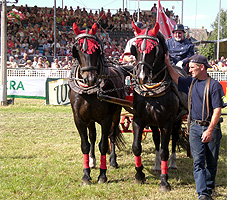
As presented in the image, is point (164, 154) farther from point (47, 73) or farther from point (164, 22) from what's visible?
point (164, 22)

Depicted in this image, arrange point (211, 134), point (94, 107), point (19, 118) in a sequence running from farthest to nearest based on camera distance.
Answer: point (19, 118) < point (94, 107) < point (211, 134)

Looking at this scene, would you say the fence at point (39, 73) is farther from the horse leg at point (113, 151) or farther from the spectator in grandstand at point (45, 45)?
the horse leg at point (113, 151)

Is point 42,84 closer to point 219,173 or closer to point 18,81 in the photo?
point 18,81

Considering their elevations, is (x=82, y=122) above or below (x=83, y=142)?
above

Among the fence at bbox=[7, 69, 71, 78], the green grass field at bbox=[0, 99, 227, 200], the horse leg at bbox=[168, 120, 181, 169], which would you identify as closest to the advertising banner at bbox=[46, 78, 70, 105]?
the fence at bbox=[7, 69, 71, 78]

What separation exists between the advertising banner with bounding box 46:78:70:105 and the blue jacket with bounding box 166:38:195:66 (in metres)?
7.29

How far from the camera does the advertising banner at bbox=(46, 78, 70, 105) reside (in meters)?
13.1

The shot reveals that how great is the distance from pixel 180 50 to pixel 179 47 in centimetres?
6

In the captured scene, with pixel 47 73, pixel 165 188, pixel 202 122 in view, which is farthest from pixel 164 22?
pixel 202 122

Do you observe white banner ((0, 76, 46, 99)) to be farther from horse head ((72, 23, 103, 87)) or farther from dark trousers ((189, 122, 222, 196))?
dark trousers ((189, 122, 222, 196))

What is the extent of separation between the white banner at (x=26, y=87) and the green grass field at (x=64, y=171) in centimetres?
420

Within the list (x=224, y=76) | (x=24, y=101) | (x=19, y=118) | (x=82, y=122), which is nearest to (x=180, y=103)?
(x=82, y=122)

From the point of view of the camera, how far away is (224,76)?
44.2 ft

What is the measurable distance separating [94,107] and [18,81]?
942 cm
